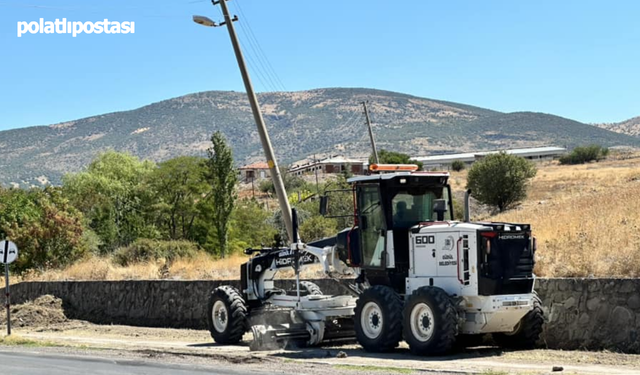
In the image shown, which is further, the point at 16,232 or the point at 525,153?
the point at 525,153

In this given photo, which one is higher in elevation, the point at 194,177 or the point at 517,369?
the point at 194,177

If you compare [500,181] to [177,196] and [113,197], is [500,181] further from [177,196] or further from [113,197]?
[113,197]

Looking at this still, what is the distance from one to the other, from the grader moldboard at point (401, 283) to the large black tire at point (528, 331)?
0.06ft

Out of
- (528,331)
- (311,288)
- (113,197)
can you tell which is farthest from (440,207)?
(113,197)

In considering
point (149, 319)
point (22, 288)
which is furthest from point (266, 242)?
point (149, 319)

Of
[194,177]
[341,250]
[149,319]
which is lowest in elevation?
[149,319]

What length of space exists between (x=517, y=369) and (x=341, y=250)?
215 inches

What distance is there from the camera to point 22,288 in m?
32.8

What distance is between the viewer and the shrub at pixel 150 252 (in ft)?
132

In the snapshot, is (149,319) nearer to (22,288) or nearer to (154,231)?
(22,288)

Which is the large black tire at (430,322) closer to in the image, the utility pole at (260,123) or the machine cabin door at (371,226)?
the machine cabin door at (371,226)

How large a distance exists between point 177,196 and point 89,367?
4903cm

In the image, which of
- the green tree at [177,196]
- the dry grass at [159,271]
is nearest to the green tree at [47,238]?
the dry grass at [159,271]

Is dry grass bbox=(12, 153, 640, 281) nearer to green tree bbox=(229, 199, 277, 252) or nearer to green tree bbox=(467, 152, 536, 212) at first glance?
green tree bbox=(229, 199, 277, 252)
